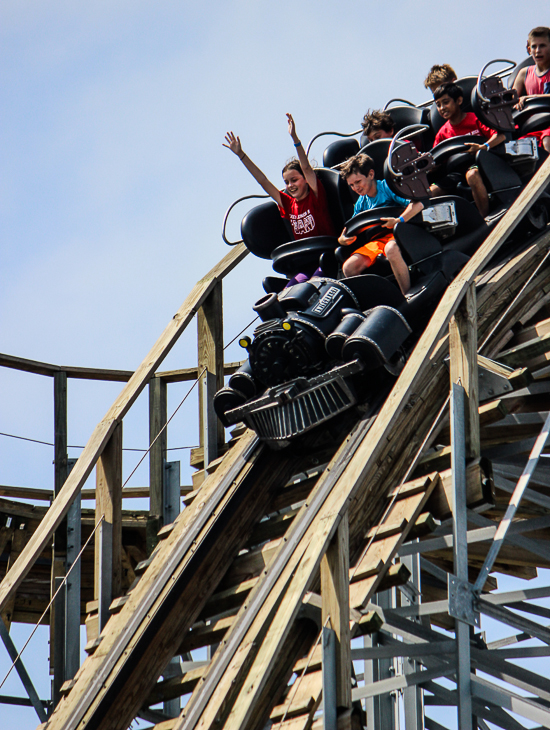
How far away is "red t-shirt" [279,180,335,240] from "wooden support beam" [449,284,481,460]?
1526mm

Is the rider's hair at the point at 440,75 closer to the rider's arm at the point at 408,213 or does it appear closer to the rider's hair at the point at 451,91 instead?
the rider's hair at the point at 451,91

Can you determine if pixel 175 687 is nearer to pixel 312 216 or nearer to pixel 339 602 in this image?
pixel 339 602

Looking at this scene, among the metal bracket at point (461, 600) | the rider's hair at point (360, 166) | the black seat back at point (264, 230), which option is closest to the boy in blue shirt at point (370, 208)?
the rider's hair at point (360, 166)

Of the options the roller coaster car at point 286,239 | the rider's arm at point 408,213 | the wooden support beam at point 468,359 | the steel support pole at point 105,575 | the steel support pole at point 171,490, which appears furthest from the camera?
the steel support pole at point 171,490

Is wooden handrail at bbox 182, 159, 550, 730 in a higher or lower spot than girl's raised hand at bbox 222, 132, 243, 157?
lower

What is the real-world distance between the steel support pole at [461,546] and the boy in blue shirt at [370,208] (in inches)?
42.5

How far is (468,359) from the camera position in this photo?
15.1ft

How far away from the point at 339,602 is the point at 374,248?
→ 90.3 inches

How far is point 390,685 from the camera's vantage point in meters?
4.94

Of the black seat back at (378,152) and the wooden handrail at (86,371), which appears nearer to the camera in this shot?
the black seat back at (378,152)

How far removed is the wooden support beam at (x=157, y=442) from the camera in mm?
7355

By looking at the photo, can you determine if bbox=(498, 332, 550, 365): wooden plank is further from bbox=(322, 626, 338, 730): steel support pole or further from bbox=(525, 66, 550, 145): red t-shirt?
bbox=(525, 66, 550, 145): red t-shirt

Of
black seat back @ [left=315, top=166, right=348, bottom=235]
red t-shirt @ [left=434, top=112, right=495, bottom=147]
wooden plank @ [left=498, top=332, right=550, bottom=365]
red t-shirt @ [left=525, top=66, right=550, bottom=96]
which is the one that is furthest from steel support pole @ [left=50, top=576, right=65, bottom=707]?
red t-shirt @ [left=525, top=66, right=550, bottom=96]

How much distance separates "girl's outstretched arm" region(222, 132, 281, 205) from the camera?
625cm
